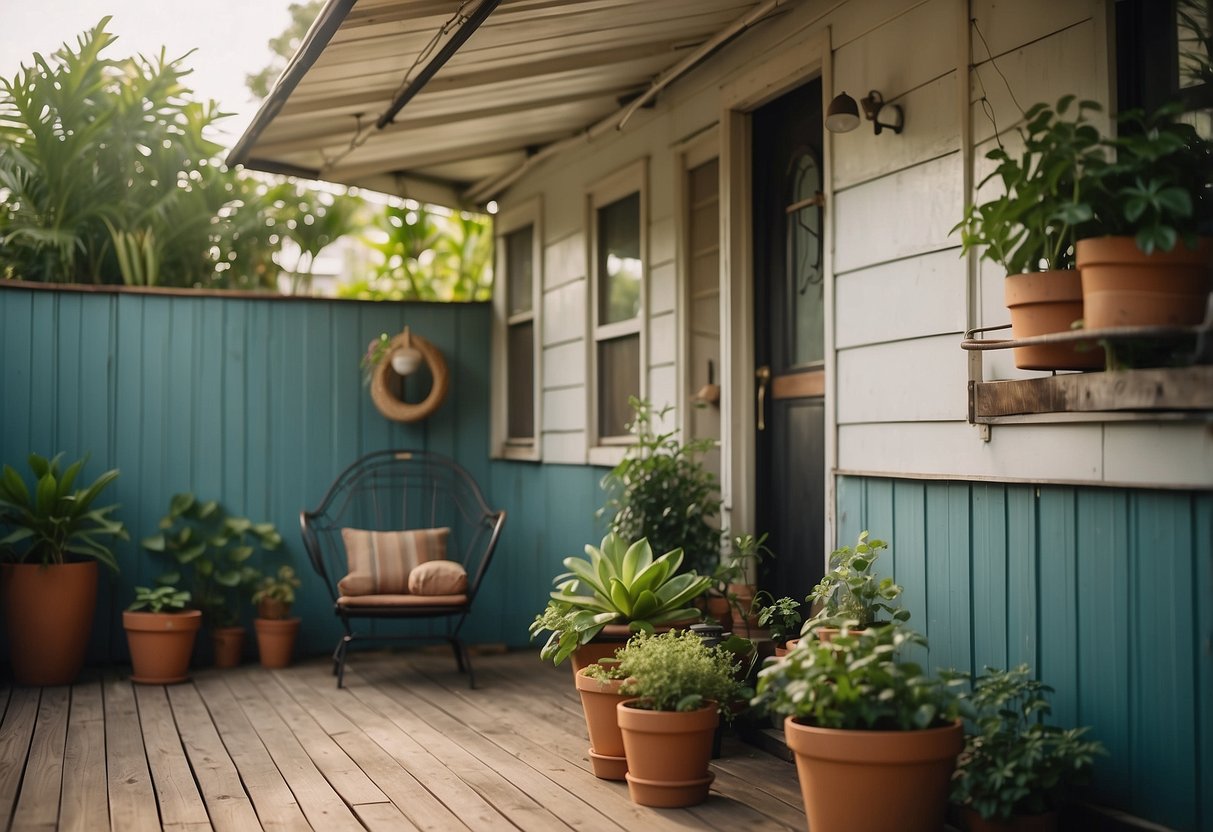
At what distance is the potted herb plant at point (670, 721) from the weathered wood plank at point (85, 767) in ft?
4.77

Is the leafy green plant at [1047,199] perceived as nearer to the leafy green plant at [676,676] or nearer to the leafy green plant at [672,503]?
the leafy green plant at [676,676]

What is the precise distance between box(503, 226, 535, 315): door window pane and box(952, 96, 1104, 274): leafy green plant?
13.4ft

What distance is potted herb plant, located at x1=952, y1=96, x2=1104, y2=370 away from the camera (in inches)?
102

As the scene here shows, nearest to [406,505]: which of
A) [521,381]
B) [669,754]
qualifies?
[521,381]

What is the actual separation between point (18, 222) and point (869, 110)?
465 centimetres

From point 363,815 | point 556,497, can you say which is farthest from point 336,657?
point 363,815

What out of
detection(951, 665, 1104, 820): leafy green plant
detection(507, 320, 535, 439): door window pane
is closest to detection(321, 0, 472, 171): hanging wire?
detection(507, 320, 535, 439): door window pane

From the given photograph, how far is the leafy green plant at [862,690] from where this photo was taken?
2.71 m

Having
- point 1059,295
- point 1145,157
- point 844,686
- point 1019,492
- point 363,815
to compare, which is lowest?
point 363,815

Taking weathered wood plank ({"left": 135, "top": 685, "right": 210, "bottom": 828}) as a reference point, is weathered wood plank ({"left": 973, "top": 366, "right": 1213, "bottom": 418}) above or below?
above

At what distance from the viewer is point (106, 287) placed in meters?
5.92

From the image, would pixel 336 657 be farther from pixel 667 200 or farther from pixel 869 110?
pixel 869 110

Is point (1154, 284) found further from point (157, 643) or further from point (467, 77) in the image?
point (157, 643)

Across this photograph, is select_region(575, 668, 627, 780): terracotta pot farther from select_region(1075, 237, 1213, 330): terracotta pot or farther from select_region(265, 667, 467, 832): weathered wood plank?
select_region(1075, 237, 1213, 330): terracotta pot
